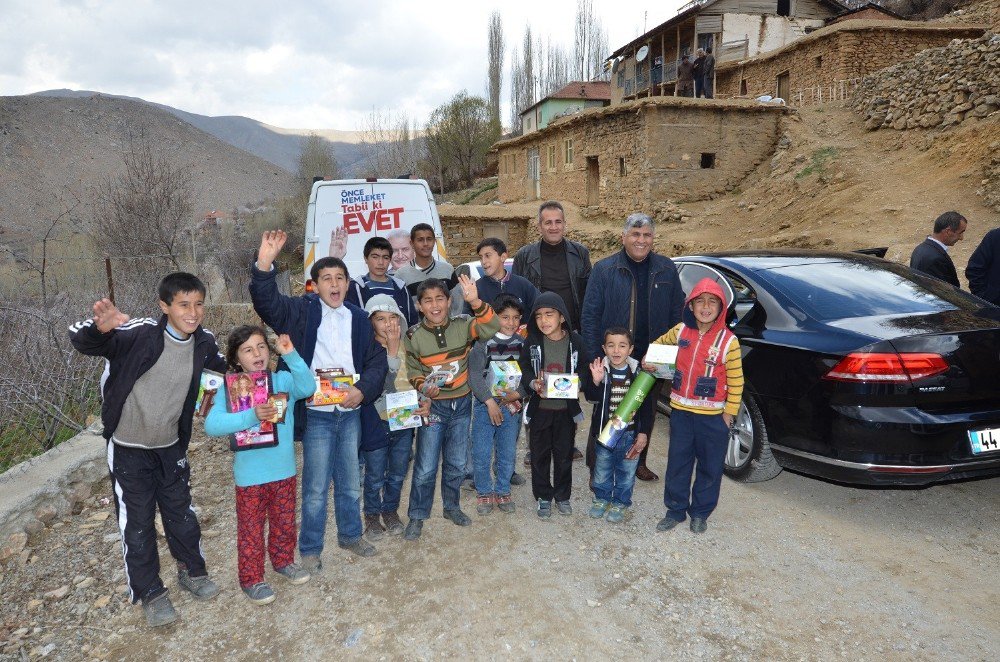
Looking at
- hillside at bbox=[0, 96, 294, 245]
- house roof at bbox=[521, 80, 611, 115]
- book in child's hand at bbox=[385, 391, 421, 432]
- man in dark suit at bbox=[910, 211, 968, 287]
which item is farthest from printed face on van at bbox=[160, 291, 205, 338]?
house roof at bbox=[521, 80, 611, 115]

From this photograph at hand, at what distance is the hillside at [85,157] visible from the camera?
45.6 metres

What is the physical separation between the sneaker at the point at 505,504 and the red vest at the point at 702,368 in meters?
1.28

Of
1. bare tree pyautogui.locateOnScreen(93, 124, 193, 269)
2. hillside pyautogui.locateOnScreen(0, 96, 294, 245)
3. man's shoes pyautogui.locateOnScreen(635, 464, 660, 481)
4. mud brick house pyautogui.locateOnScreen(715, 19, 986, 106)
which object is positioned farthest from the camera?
hillside pyautogui.locateOnScreen(0, 96, 294, 245)

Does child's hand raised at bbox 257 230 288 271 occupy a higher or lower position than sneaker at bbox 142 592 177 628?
higher

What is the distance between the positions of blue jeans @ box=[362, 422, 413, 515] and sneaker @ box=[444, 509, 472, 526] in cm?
34

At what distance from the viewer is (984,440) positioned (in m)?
3.12

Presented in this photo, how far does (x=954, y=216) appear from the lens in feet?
17.7

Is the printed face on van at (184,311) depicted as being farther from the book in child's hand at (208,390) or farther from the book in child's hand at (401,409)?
the book in child's hand at (401,409)

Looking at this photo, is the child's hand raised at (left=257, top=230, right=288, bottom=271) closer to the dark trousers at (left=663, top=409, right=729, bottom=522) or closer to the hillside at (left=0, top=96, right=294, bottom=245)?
the dark trousers at (left=663, top=409, right=729, bottom=522)

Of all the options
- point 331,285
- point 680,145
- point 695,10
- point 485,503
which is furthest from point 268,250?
point 695,10

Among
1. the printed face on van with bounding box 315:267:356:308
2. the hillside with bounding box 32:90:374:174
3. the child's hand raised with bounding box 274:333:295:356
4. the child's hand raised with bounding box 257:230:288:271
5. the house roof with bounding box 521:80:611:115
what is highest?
the hillside with bounding box 32:90:374:174

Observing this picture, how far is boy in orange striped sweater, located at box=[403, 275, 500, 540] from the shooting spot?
351 cm

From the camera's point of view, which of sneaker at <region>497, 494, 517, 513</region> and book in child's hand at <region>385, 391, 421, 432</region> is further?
sneaker at <region>497, 494, 517, 513</region>

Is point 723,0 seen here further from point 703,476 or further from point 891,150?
point 703,476
